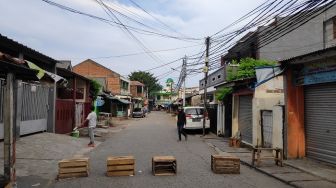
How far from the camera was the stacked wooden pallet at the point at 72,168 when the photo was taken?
462 inches

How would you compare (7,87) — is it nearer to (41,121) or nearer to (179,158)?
(179,158)

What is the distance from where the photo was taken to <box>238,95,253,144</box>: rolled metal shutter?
2186 cm

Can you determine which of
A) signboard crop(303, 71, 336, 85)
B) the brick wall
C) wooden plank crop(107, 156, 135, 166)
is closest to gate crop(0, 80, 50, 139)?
wooden plank crop(107, 156, 135, 166)

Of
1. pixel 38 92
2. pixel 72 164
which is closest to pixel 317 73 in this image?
pixel 72 164

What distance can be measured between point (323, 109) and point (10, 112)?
9620 millimetres

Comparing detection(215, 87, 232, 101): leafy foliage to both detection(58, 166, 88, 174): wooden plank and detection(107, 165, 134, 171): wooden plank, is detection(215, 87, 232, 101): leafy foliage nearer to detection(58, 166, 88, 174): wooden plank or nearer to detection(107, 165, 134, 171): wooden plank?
detection(107, 165, 134, 171): wooden plank

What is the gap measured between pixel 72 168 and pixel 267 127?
31.9ft

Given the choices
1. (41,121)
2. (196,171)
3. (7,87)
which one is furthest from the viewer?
(41,121)

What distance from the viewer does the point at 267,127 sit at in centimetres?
1889

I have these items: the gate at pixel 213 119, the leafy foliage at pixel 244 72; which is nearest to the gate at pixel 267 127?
the leafy foliage at pixel 244 72

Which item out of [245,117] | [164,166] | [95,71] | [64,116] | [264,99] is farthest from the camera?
[95,71]

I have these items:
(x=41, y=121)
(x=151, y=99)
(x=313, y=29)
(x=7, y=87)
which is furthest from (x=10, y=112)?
(x=151, y=99)

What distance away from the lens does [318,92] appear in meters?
14.9

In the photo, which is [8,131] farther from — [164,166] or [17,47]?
[17,47]
